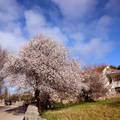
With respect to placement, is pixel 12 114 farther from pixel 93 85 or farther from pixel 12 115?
pixel 93 85

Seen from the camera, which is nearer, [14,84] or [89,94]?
[14,84]

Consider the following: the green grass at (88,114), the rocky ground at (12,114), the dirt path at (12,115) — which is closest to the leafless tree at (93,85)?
the rocky ground at (12,114)

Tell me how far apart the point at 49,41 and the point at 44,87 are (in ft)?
17.9

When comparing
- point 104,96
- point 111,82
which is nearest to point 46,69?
point 104,96

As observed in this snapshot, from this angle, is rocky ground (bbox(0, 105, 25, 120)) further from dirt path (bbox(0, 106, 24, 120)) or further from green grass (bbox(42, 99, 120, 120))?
green grass (bbox(42, 99, 120, 120))

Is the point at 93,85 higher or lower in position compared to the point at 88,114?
higher

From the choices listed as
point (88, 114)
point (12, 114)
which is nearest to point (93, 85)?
point (12, 114)

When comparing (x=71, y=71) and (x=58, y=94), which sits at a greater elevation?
(x=71, y=71)

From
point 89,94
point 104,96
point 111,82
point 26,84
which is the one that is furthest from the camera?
point 111,82

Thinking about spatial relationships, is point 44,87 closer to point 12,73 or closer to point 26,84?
point 26,84

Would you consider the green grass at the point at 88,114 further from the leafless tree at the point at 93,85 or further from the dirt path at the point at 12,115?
the leafless tree at the point at 93,85

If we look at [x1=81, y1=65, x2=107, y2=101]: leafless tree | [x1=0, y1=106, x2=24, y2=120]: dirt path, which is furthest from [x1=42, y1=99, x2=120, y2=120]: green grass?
[x1=81, y1=65, x2=107, y2=101]: leafless tree

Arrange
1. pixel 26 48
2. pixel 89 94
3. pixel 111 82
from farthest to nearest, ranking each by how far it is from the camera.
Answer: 1. pixel 111 82
2. pixel 89 94
3. pixel 26 48

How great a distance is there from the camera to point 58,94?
30.7 metres
